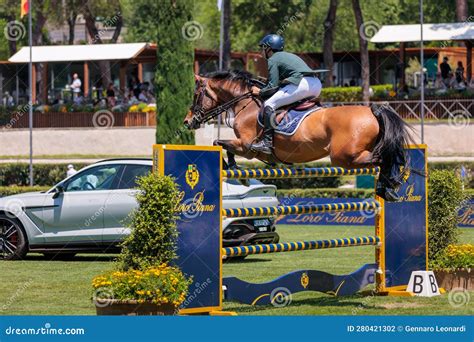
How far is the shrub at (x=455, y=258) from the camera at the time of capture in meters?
14.0

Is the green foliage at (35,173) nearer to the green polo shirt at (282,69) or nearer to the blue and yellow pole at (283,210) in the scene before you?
the green polo shirt at (282,69)

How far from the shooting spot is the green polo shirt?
1260 cm

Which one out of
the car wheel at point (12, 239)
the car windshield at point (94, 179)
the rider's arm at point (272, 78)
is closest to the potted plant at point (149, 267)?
the rider's arm at point (272, 78)

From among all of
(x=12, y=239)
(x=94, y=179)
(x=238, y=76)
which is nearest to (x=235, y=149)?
(x=238, y=76)

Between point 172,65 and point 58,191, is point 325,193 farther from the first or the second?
point 58,191

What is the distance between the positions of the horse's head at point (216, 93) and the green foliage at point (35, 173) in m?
25.9

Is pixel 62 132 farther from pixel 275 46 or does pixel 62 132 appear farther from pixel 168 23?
pixel 275 46

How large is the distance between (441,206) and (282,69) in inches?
133

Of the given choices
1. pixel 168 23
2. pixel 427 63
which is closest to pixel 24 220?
pixel 168 23

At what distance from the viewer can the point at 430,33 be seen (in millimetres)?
42562

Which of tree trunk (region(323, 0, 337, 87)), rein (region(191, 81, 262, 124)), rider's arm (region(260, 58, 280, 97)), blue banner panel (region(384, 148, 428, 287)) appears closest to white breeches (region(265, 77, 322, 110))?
rider's arm (region(260, 58, 280, 97))

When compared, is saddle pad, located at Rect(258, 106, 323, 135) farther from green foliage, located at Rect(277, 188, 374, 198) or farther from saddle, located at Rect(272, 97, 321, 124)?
green foliage, located at Rect(277, 188, 374, 198)
